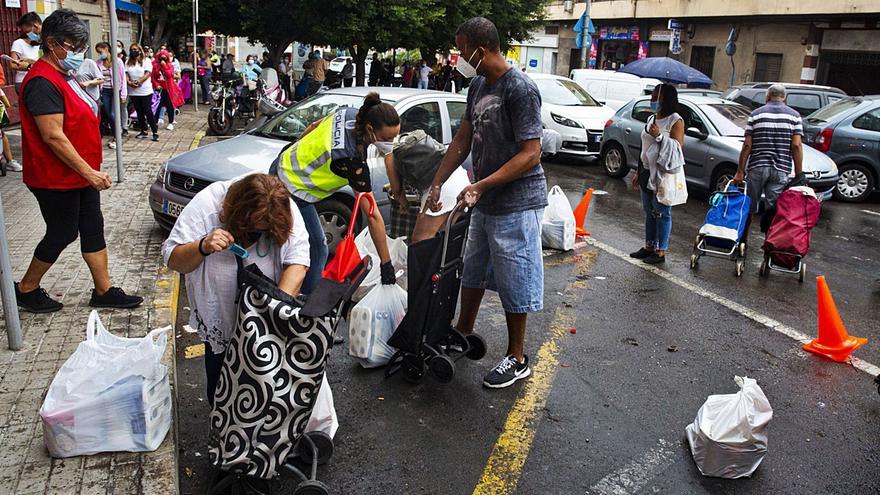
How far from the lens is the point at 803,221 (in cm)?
698

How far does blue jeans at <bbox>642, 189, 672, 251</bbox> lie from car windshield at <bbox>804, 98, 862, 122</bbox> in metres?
6.78

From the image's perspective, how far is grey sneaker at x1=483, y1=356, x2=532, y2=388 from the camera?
14.9 feet

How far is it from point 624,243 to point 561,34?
37.8 m

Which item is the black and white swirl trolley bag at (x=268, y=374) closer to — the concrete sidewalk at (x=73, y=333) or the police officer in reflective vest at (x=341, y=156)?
the concrete sidewalk at (x=73, y=333)

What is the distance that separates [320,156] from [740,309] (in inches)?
152

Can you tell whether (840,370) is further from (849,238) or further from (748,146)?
(849,238)

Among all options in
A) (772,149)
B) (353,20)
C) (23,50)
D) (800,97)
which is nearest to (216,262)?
(772,149)

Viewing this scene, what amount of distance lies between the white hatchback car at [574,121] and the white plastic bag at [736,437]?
1073cm

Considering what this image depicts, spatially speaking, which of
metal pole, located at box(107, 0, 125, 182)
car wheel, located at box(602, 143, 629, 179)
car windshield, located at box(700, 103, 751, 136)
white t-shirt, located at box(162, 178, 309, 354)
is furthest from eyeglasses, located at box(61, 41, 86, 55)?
car wheel, located at box(602, 143, 629, 179)

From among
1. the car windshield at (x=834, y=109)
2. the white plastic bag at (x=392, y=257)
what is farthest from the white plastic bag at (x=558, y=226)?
the car windshield at (x=834, y=109)

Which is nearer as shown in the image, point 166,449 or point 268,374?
point 268,374

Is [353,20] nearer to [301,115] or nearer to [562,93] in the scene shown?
[562,93]

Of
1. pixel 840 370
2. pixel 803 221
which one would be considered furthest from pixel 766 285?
pixel 840 370

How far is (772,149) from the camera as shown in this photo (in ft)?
24.6
